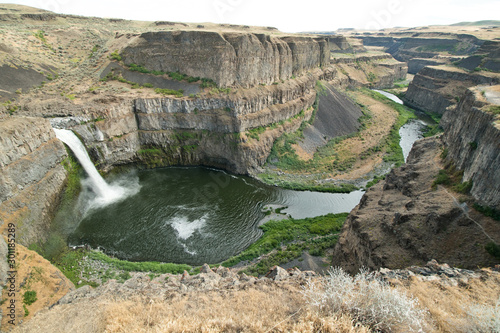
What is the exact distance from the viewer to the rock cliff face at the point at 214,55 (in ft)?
121

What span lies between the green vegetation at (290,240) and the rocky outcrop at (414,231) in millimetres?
2872

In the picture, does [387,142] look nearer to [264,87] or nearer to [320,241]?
[264,87]

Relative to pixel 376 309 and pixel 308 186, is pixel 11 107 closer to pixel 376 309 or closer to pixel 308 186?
pixel 308 186

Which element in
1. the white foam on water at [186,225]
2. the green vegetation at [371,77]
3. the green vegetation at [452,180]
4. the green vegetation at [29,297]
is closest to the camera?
the green vegetation at [29,297]

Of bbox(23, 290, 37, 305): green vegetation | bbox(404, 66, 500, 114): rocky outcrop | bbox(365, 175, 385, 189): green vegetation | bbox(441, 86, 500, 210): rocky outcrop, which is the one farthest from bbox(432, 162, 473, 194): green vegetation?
bbox(404, 66, 500, 114): rocky outcrop

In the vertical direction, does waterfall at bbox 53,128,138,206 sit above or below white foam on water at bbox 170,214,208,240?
above

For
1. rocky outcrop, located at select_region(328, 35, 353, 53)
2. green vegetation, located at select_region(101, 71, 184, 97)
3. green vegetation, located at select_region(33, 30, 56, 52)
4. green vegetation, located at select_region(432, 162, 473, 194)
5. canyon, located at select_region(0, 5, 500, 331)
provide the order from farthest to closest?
1. rocky outcrop, located at select_region(328, 35, 353, 53)
2. green vegetation, located at select_region(33, 30, 56, 52)
3. green vegetation, located at select_region(101, 71, 184, 97)
4. green vegetation, located at select_region(432, 162, 473, 194)
5. canyon, located at select_region(0, 5, 500, 331)

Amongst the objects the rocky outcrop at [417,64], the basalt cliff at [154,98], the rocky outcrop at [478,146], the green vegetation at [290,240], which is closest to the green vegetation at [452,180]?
the rocky outcrop at [478,146]

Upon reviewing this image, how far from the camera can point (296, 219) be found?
28469 millimetres

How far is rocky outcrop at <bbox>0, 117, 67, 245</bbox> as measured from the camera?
20.8m

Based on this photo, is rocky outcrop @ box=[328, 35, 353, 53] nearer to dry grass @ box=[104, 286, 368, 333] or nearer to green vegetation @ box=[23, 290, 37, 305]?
dry grass @ box=[104, 286, 368, 333]

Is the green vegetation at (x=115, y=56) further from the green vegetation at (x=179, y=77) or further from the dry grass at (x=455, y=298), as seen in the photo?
the dry grass at (x=455, y=298)

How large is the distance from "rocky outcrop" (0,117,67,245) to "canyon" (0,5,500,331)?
0.31 ft

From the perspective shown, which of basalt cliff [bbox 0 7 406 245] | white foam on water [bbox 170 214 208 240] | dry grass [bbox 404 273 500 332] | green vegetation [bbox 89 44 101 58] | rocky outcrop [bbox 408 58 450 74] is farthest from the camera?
rocky outcrop [bbox 408 58 450 74]
